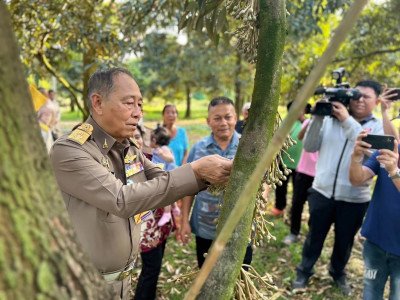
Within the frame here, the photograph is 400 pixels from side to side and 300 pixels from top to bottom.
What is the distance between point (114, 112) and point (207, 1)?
0.78 m

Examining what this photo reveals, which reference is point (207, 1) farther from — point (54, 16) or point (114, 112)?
point (54, 16)

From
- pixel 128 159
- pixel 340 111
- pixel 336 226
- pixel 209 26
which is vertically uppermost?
pixel 209 26

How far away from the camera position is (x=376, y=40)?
6.89m

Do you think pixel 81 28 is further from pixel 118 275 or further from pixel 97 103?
pixel 118 275

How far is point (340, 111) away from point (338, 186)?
0.78 metres

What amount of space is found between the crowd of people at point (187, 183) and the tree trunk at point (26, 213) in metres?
0.35

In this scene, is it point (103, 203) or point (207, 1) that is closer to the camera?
point (103, 203)

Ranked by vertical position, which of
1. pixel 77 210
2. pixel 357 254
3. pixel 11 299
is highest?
pixel 11 299

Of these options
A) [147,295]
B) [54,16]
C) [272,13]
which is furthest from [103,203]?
[54,16]

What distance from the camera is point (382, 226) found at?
107 inches

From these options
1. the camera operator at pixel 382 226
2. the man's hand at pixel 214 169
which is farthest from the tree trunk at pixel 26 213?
the camera operator at pixel 382 226

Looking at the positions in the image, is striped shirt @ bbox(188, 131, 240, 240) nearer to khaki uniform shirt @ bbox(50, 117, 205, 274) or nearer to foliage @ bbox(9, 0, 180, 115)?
khaki uniform shirt @ bbox(50, 117, 205, 274)

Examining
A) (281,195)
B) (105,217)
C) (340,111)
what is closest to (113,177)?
(105,217)

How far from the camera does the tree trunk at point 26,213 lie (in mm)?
682
